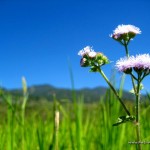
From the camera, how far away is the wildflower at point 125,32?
1.65 meters

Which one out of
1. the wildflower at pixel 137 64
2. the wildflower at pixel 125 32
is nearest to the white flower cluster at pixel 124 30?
the wildflower at pixel 125 32

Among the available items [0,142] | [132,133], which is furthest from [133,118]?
[132,133]

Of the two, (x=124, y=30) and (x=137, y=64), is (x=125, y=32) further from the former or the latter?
(x=137, y=64)

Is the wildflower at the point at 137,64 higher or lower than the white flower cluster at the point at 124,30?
lower

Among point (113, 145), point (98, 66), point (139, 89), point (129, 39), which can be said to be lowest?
point (113, 145)

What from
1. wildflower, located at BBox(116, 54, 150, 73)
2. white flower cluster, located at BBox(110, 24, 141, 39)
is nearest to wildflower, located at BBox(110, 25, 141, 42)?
white flower cluster, located at BBox(110, 24, 141, 39)

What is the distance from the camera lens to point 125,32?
167 centimetres

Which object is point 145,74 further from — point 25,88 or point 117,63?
point 25,88

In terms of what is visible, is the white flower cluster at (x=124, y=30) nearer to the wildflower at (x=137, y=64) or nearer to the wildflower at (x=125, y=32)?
the wildflower at (x=125, y=32)

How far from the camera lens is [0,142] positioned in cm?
221

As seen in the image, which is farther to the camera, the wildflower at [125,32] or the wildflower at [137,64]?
the wildflower at [125,32]

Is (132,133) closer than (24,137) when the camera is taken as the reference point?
No

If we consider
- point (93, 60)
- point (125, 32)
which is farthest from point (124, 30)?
point (93, 60)

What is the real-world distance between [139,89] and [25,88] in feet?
4.71
